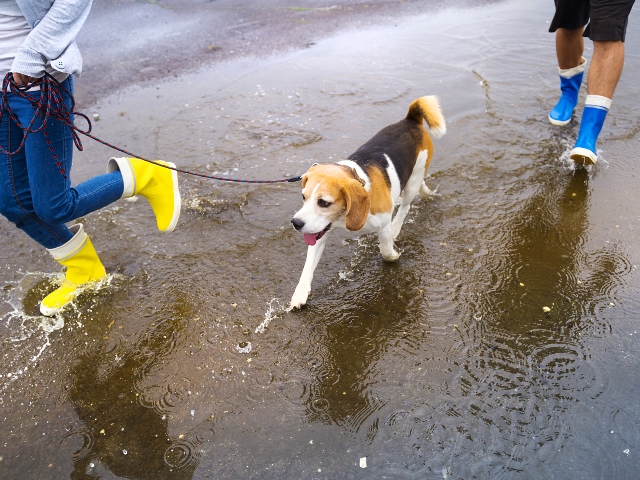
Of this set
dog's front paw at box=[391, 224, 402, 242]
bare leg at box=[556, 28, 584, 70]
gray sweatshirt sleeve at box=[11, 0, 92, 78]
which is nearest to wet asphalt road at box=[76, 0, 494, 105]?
bare leg at box=[556, 28, 584, 70]

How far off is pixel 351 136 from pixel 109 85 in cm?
302

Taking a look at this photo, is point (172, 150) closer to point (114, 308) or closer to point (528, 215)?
point (114, 308)

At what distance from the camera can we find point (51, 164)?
2898mm

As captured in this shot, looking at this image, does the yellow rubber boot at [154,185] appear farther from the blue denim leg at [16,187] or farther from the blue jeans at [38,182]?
the blue denim leg at [16,187]

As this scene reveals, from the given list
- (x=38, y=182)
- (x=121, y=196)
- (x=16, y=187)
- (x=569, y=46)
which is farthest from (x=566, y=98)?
(x=16, y=187)

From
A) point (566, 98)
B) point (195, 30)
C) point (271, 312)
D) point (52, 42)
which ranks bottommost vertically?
Answer: point (271, 312)

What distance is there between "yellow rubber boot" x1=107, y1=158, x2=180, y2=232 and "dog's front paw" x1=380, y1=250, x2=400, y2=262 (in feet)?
4.64

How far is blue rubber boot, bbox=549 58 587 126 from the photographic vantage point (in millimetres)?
4949

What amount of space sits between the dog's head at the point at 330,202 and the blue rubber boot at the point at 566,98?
9.22 feet

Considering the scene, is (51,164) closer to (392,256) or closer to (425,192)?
(392,256)

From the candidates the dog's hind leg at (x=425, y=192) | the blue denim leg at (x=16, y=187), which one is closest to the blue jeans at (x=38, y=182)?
the blue denim leg at (x=16, y=187)

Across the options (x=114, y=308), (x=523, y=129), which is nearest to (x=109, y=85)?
(x=114, y=308)

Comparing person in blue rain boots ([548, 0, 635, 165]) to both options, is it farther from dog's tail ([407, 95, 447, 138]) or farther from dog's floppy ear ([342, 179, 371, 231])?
dog's floppy ear ([342, 179, 371, 231])

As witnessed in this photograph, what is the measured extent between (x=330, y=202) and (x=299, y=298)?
64cm
